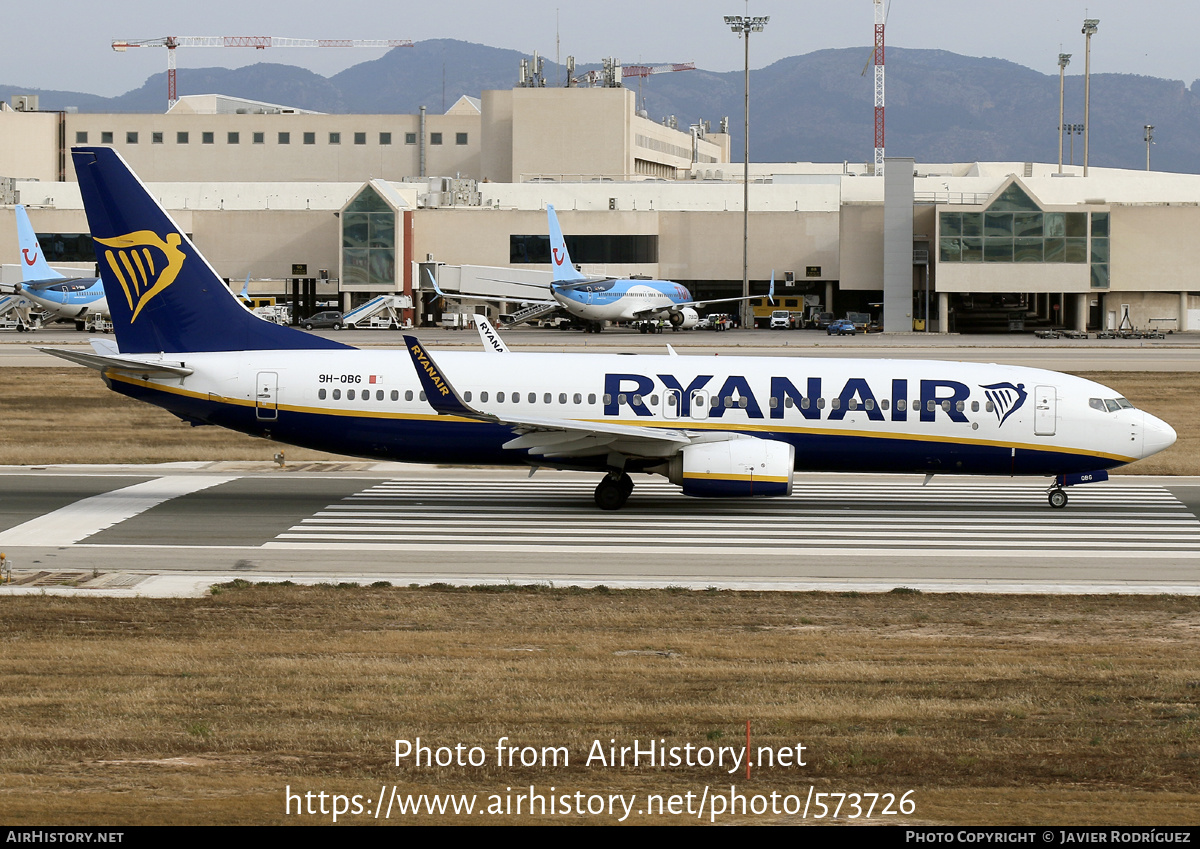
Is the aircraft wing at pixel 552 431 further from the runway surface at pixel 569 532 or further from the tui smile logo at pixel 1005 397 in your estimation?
the tui smile logo at pixel 1005 397

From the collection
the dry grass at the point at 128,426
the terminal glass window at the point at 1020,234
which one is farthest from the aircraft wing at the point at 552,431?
the terminal glass window at the point at 1020,234

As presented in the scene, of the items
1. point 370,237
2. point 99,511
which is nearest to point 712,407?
point 99,511

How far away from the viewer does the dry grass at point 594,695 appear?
40.6 ft

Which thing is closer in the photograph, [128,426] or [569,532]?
[569,532]

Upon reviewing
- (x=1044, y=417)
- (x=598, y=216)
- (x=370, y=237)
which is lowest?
(x=1044, y=417)

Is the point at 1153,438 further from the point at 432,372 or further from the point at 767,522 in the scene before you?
the point at 432,372

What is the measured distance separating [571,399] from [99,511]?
1146 cm

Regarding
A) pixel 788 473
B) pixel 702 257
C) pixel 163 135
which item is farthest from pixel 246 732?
pixel 163 135

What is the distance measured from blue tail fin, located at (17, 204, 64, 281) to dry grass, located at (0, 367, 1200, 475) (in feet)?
148

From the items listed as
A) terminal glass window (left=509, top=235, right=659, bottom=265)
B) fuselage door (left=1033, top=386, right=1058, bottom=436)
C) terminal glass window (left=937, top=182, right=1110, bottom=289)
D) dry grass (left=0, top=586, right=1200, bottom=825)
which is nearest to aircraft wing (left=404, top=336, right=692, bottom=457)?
dry grass (left=0, top=586, right=1200, bottom=825)

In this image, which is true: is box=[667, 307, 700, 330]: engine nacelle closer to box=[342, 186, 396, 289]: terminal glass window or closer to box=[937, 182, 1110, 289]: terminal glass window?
box=[937, 182, 1110, 289]: terminal glass window

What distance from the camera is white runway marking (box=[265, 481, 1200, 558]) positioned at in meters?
28.5

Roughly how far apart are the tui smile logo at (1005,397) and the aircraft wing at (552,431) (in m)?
7.43

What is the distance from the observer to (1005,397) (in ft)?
107
